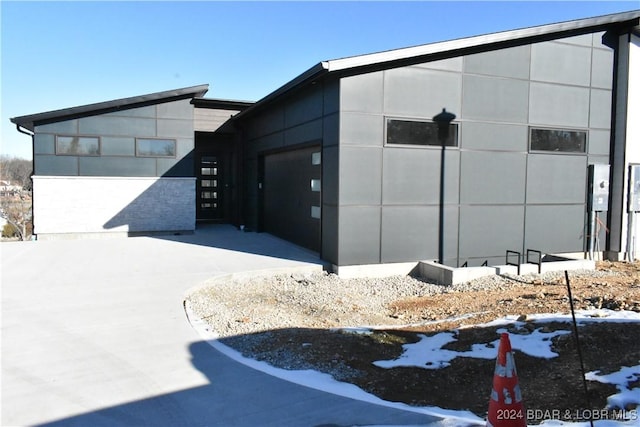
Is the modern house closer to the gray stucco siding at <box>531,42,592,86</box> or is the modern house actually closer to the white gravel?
the gray stucco siding at <box>531,42,592,86</box>

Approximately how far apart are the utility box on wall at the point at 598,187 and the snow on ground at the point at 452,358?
258 inches

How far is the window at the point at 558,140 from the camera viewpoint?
11109 mm

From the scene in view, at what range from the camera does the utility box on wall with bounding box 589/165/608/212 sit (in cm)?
1177

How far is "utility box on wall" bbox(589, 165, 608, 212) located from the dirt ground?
5.17m

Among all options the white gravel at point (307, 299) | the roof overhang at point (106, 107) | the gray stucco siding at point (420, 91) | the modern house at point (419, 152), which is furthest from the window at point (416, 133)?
the roof overhang at point (106, 107)

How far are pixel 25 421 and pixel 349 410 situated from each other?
2.52 meters

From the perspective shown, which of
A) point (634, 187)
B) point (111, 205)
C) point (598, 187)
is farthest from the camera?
point (111, 205)

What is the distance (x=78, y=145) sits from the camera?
14.5 meters

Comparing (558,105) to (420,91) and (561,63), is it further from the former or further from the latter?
(420,91)

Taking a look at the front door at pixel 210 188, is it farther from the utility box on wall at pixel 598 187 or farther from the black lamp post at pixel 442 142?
the utility box on wall at pixel 598 187

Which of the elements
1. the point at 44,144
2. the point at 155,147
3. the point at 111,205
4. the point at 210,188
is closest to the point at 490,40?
the point at 155,147

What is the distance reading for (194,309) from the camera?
Result: 263 inches

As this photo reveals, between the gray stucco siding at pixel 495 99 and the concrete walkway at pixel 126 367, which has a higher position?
the gray stucco siding at pixel 495 99

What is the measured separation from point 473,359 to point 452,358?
0.21 meters
